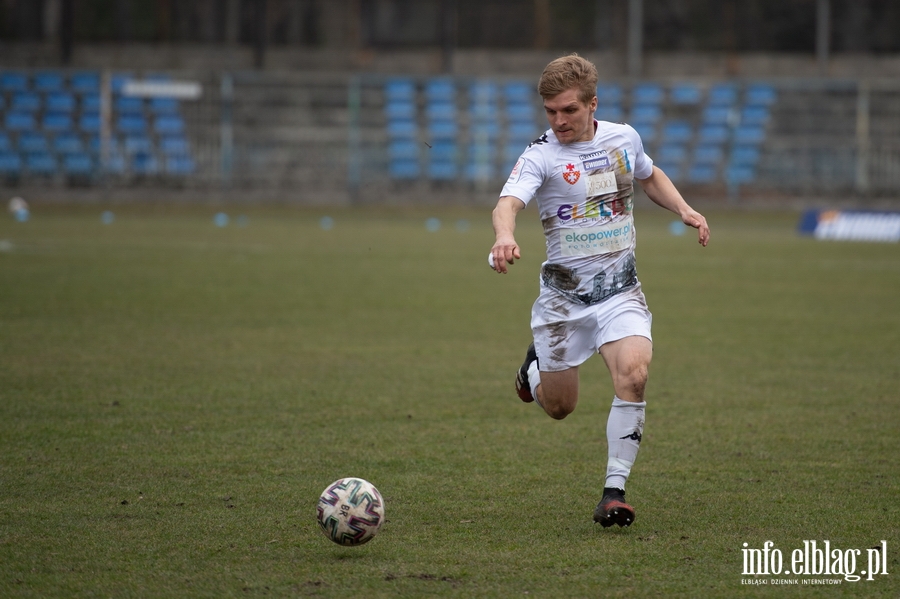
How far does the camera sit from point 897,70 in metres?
34.2

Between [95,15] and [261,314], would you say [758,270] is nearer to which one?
[261,314]

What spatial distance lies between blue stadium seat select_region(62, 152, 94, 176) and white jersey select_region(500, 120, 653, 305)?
26170 mm

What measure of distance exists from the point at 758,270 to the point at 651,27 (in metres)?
19.4

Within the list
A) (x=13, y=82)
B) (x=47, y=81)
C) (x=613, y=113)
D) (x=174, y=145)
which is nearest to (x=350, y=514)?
(x=174, y=145)

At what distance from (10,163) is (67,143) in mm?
1530

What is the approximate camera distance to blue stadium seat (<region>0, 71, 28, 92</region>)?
30.9 meters

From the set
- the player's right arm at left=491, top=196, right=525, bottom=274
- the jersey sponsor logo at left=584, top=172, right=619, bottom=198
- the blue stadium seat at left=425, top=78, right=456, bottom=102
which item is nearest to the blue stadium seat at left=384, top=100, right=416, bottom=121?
the blue stadium seat at left=425, top=78, right=456, bottom=102

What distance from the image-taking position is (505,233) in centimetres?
481

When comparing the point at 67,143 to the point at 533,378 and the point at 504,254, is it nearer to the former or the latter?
the point at 533,378

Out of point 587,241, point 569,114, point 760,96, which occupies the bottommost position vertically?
point 587,241

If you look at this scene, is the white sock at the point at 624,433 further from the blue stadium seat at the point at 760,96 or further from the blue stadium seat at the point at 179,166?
the blue stadium seat at the point at 760,96

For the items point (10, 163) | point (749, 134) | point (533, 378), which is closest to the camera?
point (533, 378)

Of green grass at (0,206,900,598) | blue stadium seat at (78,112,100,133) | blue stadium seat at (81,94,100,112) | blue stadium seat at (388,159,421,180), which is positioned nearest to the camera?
green grass at (0,206,900,598)

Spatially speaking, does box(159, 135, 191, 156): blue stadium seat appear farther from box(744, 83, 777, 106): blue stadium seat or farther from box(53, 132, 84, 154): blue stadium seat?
box(744, 83, 777, 106): blue stadium seat
